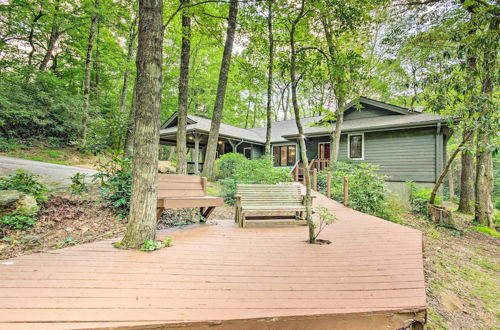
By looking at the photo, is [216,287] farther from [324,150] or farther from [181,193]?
[324,150]

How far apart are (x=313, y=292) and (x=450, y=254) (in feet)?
16.9

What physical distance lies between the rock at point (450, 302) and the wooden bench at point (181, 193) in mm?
3653

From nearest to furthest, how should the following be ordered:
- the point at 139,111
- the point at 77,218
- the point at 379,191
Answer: the point at 139,111 < the point at 77,218 < the point at 379,191

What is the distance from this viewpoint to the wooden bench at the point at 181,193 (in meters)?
3.87

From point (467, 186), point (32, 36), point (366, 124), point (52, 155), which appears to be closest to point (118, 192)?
point (52, 155)

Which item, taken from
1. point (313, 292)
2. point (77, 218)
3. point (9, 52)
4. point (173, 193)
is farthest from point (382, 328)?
point (9, 52)

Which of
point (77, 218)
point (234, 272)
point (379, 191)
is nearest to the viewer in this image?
point (234, 272)

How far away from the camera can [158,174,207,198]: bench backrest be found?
4.24m

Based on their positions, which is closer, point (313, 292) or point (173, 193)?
point (313, 292)

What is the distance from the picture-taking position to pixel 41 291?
193cm

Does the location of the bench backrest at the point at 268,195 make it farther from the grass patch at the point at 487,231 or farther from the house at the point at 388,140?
the grass patch at the point at 487,231

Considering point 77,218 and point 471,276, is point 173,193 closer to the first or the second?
point 77,218

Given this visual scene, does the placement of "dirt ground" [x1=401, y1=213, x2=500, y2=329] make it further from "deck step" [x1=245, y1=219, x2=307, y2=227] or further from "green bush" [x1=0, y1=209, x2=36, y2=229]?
"green bush" [x1=0, y1=209, x2=36, y2=229]

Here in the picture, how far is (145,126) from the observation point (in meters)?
3.08
